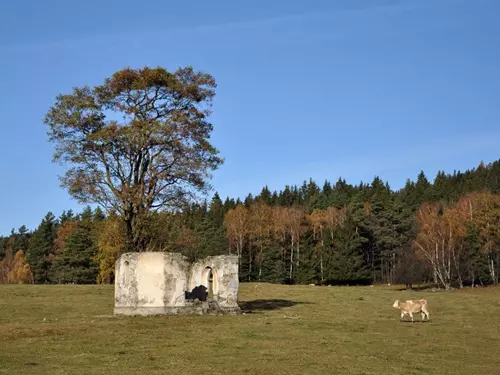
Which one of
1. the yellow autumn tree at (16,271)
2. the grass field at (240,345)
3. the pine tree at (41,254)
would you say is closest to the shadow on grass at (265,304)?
the grass field at (240,345)

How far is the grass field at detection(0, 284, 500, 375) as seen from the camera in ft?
56.0

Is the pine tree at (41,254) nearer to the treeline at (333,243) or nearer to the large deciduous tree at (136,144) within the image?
the treeline at (333,243)

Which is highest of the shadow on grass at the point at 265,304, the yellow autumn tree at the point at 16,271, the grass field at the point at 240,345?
the yellow autumn tree at the point at 16,271

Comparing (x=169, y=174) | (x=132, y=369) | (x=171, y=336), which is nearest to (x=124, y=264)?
(x=169, y=174)

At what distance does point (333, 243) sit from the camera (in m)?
90.5

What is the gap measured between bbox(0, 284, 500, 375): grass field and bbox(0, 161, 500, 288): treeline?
2426 centimetres

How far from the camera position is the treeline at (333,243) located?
82.7 meters

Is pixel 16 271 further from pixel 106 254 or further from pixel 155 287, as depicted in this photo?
pixel 155 287

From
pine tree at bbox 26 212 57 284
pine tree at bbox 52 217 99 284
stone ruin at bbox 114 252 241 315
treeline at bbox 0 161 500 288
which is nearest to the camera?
stone ruin at bbox 114 252 241 315

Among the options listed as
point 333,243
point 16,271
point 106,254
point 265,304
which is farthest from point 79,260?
point 265,304

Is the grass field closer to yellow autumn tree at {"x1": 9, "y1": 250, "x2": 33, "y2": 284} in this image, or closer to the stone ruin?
the stone ruin

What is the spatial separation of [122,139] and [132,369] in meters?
25.1

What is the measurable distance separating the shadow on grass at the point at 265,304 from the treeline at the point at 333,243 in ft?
35.0

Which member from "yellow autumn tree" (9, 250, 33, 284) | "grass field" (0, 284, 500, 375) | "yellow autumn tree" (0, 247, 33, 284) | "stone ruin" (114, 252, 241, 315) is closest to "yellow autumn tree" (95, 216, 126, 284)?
"yellow autumn tree" (9, 250, 33, 284)
